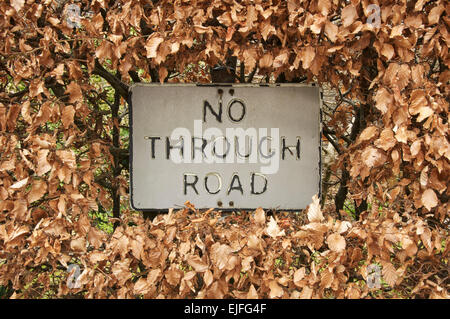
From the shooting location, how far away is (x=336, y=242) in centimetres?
172

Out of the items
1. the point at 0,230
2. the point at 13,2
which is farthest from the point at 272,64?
the point at 0,230

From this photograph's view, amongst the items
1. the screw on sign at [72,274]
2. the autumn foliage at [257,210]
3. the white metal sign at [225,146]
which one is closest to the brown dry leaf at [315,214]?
the autumn foliage at [257,210]

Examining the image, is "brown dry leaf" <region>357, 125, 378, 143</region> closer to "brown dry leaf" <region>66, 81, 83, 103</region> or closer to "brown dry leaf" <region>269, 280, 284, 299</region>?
"brown dry leaf" <region>269, 280, 284, 299</region>

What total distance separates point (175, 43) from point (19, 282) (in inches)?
47.7

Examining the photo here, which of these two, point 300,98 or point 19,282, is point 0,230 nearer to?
point 19,282

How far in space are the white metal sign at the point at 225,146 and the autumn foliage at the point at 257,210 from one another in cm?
20

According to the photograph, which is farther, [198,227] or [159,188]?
[159,188]

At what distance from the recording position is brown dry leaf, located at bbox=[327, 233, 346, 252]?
171 centimetres

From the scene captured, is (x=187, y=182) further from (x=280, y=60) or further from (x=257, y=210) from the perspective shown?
(x=280, y=60)

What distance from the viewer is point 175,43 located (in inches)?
74.1

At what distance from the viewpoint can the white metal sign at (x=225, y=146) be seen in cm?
215

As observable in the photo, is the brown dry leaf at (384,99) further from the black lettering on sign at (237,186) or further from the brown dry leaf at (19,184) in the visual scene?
the brown dry leaf at (19,184)

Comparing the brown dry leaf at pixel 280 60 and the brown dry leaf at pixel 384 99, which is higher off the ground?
the brown dry leaf at pixel 280 60

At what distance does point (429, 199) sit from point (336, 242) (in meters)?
0.43
